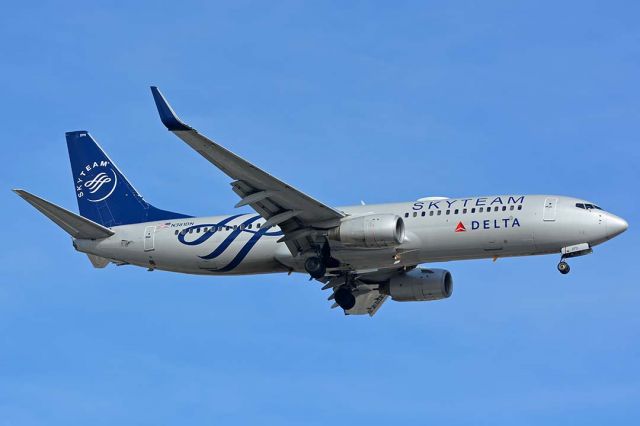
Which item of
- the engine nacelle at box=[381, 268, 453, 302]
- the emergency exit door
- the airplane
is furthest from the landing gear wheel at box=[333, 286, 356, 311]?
the emergency exit door

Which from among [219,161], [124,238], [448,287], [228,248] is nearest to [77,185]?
[124,238]

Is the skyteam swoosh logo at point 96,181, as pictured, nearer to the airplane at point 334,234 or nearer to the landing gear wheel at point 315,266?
the airplane at point 334,234

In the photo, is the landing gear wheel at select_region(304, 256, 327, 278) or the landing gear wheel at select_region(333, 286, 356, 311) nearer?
the landing gear wheel at select_region(304, 256, 327, 278)

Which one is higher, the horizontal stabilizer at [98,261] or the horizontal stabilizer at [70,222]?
the horizontal stabilizer at [70,222]

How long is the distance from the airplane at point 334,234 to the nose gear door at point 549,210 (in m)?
0.05

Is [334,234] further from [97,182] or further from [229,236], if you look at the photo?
[97,182]

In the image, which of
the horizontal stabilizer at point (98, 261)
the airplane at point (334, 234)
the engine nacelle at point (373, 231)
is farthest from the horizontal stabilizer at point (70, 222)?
the engine nacelle at point (373, 231)

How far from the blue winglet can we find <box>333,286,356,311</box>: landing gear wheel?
1492 centimetres

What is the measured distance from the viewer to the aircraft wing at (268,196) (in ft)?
162

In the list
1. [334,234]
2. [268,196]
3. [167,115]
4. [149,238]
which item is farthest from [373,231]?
[149,238]

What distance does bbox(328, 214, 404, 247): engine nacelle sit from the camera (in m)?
54.0

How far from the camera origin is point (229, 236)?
58312 mm

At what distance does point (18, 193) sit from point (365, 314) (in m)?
18.3

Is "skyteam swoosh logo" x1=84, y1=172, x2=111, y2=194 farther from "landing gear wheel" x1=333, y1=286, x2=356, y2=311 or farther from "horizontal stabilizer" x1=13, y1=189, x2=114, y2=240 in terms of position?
"landing gear wheel" x1=333, y1=286, x2=356, y2=311
